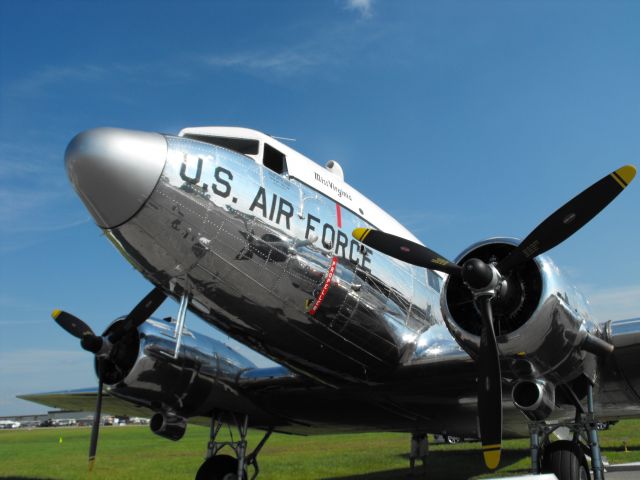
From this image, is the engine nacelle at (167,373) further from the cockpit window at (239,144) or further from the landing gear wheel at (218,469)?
the cockpit window at (239,144)

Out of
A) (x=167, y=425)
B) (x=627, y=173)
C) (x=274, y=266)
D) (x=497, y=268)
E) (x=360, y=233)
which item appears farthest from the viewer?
(x=167, y=425)

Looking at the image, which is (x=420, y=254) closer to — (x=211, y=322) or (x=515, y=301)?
(x=515, y=301)

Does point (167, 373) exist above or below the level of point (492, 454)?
above

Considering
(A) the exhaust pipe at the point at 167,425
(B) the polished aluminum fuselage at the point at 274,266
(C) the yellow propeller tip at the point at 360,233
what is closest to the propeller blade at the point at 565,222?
(C) the yellow propeller tip at the point at 360,233

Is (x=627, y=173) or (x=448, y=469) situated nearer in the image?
(x=627, y=173)

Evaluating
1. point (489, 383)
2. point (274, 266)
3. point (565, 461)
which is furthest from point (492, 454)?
point (274, 266)

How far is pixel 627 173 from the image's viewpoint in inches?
261

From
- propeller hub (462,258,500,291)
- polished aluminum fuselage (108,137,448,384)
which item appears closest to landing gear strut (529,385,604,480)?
polished aluminum fuselage (108,137,448,384)

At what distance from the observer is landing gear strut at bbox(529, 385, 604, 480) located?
756cm

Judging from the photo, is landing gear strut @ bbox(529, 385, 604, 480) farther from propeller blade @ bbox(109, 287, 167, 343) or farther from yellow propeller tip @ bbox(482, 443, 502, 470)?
propeller blade @ bbox(109, 287, 167, 343)

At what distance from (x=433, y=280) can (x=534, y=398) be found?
2.98 metres

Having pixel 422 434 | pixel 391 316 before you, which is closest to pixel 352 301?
pixel 391 316

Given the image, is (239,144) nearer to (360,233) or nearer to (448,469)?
(360,233)

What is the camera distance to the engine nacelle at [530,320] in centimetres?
693
